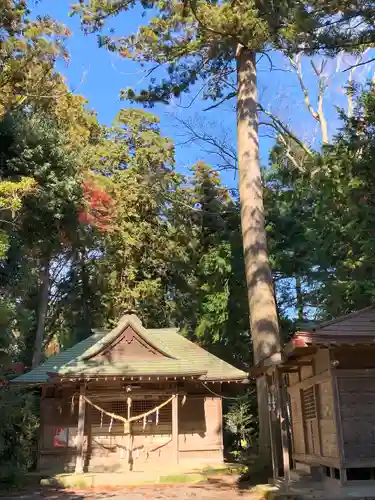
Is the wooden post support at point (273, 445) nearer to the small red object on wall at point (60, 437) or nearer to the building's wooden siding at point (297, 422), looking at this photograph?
the building's wooden siding at point (297, 422)

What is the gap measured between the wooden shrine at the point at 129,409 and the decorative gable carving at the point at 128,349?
33mm

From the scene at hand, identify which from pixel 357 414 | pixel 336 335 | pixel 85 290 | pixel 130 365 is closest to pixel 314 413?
pixel 357 414

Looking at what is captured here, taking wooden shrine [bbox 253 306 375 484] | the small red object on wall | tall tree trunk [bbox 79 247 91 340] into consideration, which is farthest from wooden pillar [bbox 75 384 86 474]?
tall tree trunk [bbox 79 247 91 340]

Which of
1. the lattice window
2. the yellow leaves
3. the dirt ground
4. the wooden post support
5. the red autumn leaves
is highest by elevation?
the red autumn leaves

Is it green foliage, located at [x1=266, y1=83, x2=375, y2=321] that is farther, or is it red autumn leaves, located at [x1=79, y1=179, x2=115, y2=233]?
red autumn leaves, located at [x1=79, y1=179, x2=115, y2=233]

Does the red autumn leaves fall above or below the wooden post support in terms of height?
above

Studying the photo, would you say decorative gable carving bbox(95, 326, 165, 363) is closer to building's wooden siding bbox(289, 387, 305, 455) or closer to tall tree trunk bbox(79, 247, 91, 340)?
building's wooden siding bbox(289, 387, 305, 455)

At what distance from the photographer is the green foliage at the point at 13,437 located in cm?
1133

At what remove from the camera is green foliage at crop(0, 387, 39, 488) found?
37.2ft

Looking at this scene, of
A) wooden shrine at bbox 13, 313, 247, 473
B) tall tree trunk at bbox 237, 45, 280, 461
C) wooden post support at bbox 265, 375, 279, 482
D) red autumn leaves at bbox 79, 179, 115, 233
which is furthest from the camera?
red autumn leaves at bbox 79, 179, 115, 233

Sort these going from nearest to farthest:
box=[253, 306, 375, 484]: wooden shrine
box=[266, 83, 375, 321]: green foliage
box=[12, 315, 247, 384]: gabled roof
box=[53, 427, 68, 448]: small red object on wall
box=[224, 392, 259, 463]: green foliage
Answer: box=[253, 306, 375, 484]: wooden shrine < box=[266, 83, 375, 321]: green foliage < box=[12, 315, 247, 384]: gabled roof < box=[53, 427, 68, 448]: small red object on wall < box=[224, 392, 259, 463]: green foliage

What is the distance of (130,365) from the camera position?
1606 cm

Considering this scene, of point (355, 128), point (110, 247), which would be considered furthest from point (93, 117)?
point (355, 128)

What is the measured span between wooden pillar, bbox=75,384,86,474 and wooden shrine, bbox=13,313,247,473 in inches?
1.2
